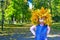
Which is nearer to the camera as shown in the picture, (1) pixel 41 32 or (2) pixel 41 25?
(1) pixel 41 32

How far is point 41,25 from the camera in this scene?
5.31 meters

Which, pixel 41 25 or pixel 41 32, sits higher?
pixel 41 25

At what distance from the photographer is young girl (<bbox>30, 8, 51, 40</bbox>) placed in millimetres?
5195

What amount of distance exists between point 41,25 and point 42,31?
16cm

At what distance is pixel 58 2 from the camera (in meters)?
40.9

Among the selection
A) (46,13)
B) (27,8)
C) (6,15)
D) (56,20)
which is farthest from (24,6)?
→ (46,13)

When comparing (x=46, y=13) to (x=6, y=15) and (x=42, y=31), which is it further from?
(x=6, y=15)

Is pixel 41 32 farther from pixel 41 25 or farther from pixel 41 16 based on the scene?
pixel 41 16

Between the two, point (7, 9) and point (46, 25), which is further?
point (7, 9)

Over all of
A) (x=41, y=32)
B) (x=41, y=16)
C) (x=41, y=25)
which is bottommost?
(x=41, y=32)

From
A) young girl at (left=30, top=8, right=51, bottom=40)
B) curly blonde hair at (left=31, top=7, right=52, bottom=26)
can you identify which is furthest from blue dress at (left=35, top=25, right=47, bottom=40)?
curly blonde hair at (left=31, top=7, right=52, bottom=26)

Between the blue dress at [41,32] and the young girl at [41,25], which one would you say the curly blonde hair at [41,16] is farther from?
the blue dress at [41,32]

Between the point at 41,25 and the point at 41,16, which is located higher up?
the point at 41,16

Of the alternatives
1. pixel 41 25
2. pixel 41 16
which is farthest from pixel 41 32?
pixel 41 16
